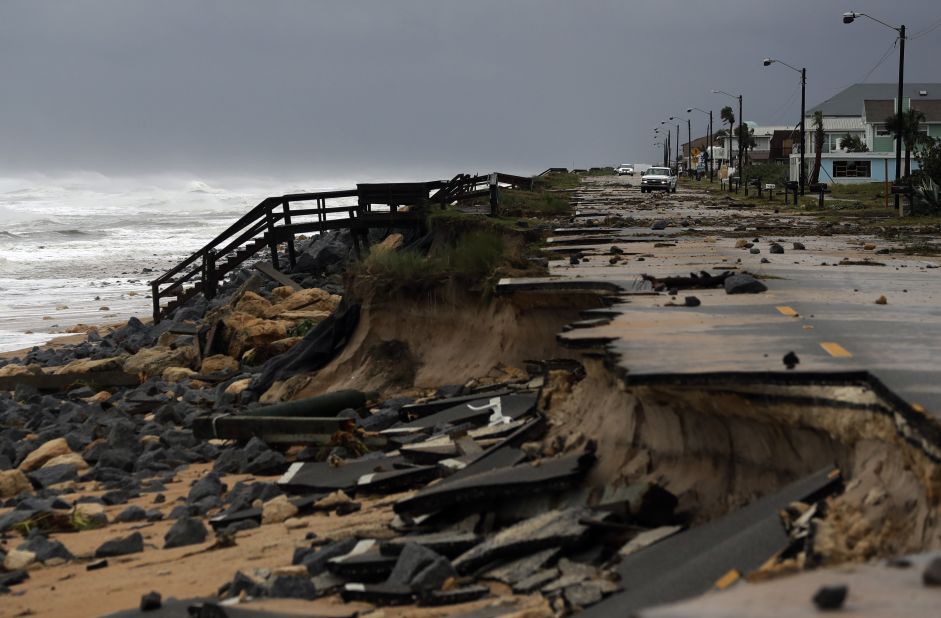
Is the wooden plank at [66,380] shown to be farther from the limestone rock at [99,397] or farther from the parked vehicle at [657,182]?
the parked vehicle at [657,182]

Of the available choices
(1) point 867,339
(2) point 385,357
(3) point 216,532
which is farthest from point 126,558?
(2) point 385,357

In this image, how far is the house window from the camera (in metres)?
96.3

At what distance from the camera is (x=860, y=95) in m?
115

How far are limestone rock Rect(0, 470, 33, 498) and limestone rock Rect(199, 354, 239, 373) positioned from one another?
23.9ft

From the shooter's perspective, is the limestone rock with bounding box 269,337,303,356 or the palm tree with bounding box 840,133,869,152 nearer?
the limestone rock with bounding box 269,337,303,356

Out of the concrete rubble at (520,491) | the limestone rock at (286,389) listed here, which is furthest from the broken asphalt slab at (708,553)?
the limestone rock at (286,389)

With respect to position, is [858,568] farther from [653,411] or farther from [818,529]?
[653,411]

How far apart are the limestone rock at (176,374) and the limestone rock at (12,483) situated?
701cm

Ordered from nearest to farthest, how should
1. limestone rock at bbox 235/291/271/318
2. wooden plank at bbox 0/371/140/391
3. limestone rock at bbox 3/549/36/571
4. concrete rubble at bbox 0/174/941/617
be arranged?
concrete rubble at bbox 0/174/941/617
limestone rock at bbox 3/549/36/571
wooden plank at bbox 0/371/140/391
limestone rock at bbox 235/291/271/318

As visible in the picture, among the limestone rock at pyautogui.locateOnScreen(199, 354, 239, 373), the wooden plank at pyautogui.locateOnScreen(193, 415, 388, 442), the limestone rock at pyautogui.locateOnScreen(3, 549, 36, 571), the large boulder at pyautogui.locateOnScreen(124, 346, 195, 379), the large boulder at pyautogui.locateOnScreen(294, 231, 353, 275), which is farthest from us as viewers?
the large boulder at pyautogui.locateOnScreen(294, 231, 353, 275)

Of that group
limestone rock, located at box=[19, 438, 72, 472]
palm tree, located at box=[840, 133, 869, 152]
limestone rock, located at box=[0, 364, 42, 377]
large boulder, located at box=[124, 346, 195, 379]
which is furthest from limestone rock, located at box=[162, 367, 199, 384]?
palm tree, located at box=[840, 133, 869, 152]

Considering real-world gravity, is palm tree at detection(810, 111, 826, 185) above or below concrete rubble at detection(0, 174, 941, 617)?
above

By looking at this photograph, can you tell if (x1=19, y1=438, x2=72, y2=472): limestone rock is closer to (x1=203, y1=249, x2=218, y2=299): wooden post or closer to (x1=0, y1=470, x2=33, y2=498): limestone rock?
(x1=0, y1=470, x2=33, y2=498): limestone rock

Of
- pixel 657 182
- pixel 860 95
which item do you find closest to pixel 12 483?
pixel 657 182
